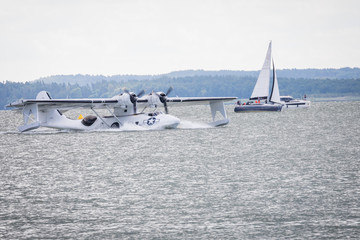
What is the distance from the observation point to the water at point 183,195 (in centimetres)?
1296

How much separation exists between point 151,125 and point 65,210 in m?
34.3

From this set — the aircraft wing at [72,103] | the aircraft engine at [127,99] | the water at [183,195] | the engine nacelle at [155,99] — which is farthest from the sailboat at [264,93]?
the water at [183,195]

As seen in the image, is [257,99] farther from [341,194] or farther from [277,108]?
[341,194]

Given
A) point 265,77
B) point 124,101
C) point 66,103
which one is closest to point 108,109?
point 124,101

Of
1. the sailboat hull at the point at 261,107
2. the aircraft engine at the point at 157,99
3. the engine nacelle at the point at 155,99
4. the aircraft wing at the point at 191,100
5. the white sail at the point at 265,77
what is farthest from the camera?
the sailboat hull at the point at 261,107

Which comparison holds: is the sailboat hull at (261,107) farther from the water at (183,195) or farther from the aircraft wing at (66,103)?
the water at (183,195)

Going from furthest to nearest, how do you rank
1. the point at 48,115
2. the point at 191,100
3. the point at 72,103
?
the point at 191,100 < the point at 48,115 < the point at 72,103

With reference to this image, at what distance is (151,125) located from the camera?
49.8 metres

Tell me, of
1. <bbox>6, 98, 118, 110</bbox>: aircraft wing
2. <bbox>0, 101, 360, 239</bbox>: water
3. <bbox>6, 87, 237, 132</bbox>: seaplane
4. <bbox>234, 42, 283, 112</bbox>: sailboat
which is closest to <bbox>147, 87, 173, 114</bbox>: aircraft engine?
<bbox>6, 87, 237, 132</bbox>: seaplane

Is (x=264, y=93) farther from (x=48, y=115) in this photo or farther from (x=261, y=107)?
(x=48, y=115)

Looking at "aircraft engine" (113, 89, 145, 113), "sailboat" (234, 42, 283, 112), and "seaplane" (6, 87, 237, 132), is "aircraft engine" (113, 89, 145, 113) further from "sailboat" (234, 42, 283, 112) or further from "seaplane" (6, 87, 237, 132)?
"sailboat" (234, 42, 283, 112)

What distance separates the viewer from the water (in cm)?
1296

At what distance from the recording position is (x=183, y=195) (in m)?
17.8

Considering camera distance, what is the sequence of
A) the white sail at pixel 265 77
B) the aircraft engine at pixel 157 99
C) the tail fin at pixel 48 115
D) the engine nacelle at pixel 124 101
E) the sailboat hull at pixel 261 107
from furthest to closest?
the sailboat hull at pixel 261 107
the white sail at pixel 265 77
the tail fin at pixel 48 115
the aircraft engine at pixel 157 99
the engine nacelle at pixel 124 101
